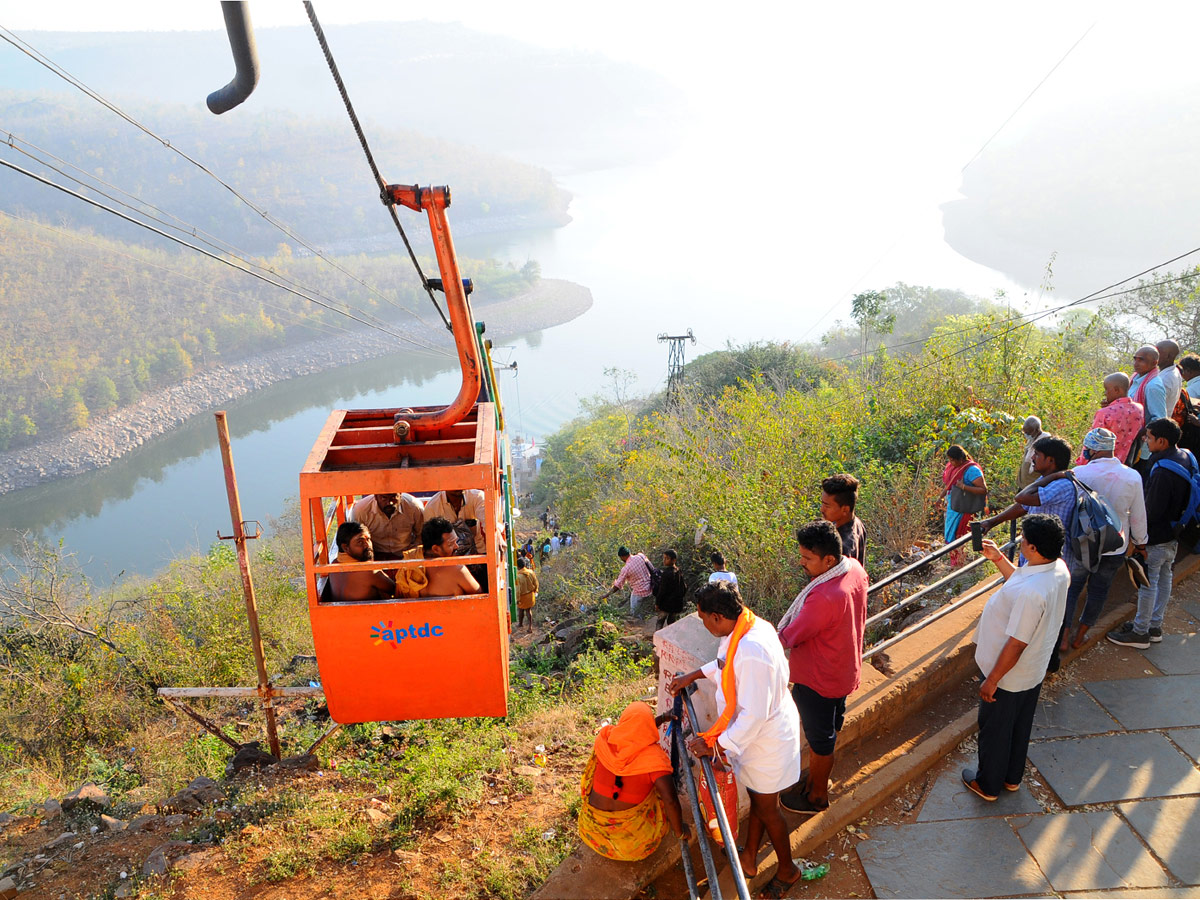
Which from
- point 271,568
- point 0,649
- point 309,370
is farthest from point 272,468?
point 0,649

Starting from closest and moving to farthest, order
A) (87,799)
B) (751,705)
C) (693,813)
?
(751,705)
(693,813)
(87,799)

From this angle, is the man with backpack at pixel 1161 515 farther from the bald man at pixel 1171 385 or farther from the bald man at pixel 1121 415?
the bald man at pixel 1171 385

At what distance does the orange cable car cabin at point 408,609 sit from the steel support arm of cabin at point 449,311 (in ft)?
0.05

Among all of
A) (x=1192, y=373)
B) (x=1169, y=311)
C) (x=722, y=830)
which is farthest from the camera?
(x=1169, y=311)

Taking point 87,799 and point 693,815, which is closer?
point 693,815

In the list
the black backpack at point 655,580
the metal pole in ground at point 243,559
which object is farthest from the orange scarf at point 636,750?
the black backpack at point 655,580

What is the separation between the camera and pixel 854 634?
3.30 m

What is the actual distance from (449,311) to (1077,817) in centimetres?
481

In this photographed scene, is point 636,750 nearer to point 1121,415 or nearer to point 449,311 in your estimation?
point 449,311

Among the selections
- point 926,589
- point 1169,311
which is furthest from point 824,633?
point 1169,311

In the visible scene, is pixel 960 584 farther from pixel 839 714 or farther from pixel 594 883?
pixel 594 883

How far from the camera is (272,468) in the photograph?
73188 millimetres

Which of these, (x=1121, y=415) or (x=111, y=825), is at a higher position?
(x=1121, y=415)

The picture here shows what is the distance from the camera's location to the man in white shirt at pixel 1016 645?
10.7 feet
